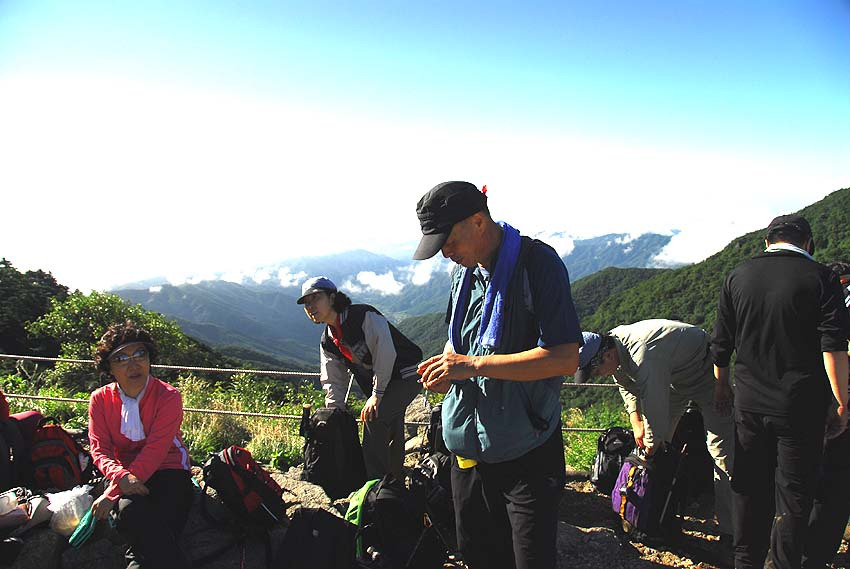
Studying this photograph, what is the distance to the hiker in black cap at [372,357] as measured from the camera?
4.03 metres

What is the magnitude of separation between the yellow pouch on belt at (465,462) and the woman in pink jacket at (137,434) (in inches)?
74.8

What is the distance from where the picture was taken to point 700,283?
67.7 meters

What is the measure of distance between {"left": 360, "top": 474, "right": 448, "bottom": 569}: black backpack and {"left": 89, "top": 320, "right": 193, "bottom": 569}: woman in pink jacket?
117cm

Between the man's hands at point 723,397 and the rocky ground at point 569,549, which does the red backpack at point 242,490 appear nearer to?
the rocky ground at point 569,549

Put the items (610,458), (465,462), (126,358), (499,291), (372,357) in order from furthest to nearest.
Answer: (610,458)
(372,357)
(126,358)
(465,462)
(499,291)

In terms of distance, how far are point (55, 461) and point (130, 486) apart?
1238 mm

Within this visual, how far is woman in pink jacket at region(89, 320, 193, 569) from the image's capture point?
3.26 meters

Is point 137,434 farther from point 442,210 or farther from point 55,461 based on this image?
point 442,210

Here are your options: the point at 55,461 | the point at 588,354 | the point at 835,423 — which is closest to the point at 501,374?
the point at 588,354

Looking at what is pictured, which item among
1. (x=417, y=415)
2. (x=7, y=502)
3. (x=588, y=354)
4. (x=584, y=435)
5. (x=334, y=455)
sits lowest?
(x=584, y=435)

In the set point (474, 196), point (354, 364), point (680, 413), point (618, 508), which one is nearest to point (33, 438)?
point (354, 364)

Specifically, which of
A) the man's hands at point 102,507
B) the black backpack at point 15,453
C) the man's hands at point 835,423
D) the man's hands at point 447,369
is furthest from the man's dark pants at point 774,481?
the black backpack at point 15,453

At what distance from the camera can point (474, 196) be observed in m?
2.17

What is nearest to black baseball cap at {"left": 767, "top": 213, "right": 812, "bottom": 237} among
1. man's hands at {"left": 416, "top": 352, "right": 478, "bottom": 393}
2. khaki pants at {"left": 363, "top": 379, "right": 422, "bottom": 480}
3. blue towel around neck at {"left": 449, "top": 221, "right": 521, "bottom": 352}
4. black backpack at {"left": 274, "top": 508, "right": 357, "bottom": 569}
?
blue towel around neck at {"left": 449, "top": 221, "right": 521, "bottom": 352}
